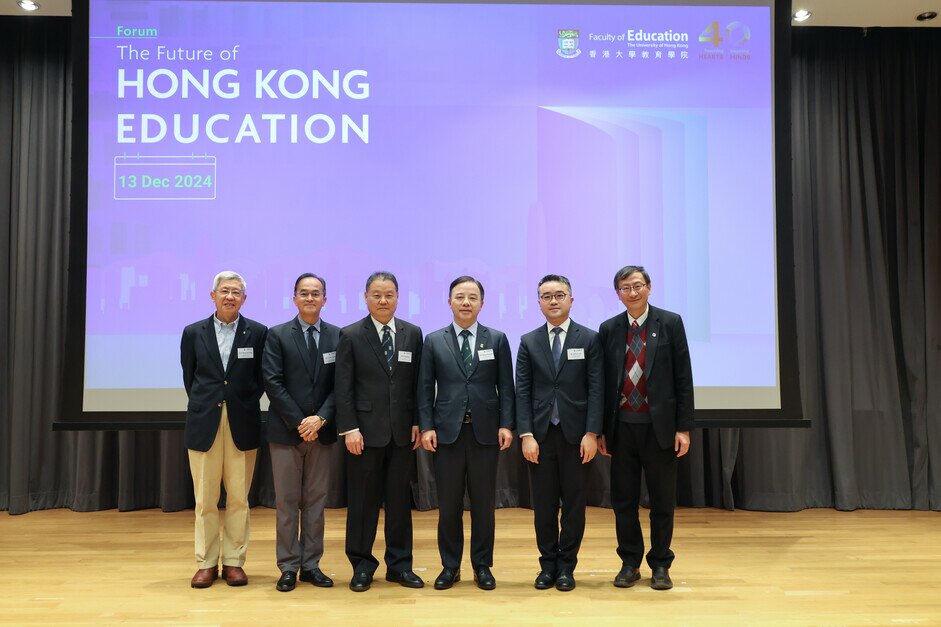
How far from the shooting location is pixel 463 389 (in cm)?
312

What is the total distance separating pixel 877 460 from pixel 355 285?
3.89 m

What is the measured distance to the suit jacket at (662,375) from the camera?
3.14 m

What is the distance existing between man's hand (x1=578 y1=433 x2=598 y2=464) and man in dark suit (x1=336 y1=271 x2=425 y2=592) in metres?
0.74

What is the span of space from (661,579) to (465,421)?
3.68ft

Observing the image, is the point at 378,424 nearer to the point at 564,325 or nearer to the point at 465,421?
the point at 465,421

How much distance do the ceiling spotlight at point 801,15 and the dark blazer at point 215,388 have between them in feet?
13.4

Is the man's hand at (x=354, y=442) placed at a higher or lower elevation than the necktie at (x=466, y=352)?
lower

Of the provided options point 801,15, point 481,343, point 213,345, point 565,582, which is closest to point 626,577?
point 565,582

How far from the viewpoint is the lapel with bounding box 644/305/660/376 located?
10.4ft

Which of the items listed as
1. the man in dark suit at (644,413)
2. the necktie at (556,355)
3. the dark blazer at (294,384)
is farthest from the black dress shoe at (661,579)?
the dark blazer at (294,384)

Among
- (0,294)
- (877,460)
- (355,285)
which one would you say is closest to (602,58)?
(355,285)

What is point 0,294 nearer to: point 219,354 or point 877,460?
point 219,354

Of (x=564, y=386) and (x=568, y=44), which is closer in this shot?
(x=564, y=386)

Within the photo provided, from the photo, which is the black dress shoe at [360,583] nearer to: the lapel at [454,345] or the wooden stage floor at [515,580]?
the wooden stage floor at [515,580]
